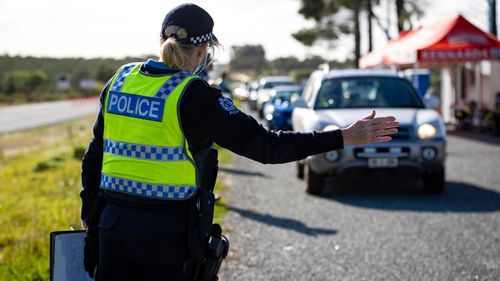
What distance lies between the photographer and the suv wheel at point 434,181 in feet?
30.7

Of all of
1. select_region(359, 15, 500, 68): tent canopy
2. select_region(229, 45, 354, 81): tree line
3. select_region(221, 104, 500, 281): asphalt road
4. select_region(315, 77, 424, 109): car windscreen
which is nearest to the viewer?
select_region(221, 104, 500, 281): asphalt road

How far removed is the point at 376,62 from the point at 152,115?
21888 mm

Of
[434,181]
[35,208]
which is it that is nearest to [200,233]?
[35,208]

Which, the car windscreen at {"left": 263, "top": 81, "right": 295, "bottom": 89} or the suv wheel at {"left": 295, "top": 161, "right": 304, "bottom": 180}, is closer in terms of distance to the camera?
the suv wheel at {"left": 295, "top": 161, "right": 304, "bottom": 180}

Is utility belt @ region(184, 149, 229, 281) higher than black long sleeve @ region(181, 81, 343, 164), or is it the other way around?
black long sleeve @ region(181, 81, 343, 164)

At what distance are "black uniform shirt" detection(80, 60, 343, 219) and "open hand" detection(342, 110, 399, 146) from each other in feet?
0.14

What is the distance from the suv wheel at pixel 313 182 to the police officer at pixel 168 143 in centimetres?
659

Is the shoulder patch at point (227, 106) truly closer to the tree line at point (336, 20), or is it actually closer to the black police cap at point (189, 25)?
the black police cap at point (189, 25)

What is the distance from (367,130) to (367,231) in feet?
14.8

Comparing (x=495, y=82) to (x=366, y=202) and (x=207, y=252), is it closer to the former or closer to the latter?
(x=366, y=202)

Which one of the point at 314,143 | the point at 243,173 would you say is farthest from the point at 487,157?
the point at 314,143

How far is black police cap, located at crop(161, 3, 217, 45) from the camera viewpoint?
2809 millimetres

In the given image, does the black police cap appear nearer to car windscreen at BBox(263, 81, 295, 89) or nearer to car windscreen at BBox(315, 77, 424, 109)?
car windscreen at BBox(315, 77, 424, 109)

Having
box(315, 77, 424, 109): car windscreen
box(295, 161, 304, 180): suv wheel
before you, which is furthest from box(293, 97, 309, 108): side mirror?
box(295, 161, 304, 180): suv wheel
